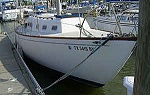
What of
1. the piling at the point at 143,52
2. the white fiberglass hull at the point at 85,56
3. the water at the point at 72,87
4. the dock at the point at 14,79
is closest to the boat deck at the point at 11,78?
the dock at the point at 14,79

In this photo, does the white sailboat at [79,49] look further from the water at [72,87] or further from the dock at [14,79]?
the dock at [14,79]

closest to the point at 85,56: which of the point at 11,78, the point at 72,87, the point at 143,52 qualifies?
the point at 72,87

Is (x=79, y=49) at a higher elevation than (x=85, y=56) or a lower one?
higher

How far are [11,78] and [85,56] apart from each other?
2741 millimetres

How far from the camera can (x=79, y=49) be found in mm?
8133

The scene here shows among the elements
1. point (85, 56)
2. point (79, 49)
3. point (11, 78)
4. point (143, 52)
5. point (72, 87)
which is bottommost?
point (72, 87)

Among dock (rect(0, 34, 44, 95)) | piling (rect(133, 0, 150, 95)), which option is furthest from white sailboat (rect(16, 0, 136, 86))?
piling (rect(133, 0, 150, 95))

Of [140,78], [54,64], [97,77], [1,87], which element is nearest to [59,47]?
[54,64]

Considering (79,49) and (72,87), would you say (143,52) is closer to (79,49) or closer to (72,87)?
(79,49)

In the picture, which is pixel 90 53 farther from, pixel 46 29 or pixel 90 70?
pixel 46 29

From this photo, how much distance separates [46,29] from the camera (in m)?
10.7

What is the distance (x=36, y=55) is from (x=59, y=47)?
238 centimetres

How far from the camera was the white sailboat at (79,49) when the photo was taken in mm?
7337

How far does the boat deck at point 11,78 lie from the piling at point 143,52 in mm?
5387
